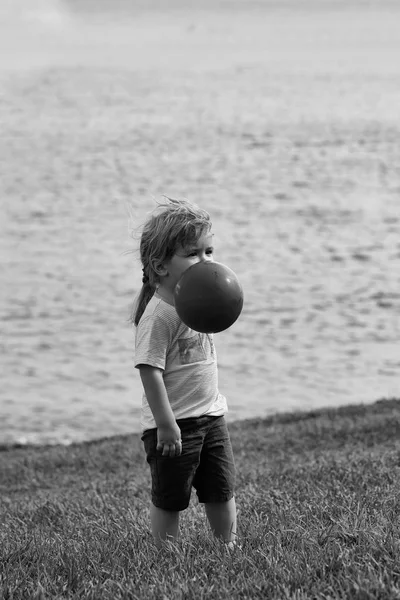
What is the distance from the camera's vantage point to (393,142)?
38531 millimetres

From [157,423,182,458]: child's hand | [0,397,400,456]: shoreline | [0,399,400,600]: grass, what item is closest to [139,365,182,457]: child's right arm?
[157,423,182,458]: child's hand

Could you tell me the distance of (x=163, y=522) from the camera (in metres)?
4.54

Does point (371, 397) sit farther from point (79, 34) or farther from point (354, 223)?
point (79, 34)

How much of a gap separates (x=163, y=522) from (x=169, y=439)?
0.46 metres

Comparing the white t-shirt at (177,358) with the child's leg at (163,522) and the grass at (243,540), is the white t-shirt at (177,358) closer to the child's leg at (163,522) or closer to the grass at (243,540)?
the child's leg at (163,522)

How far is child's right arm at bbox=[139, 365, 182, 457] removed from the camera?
170 inches

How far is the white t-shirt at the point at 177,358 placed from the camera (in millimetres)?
4434

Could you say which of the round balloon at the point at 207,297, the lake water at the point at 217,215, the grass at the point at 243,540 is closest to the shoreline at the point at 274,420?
the lake water at the point at 217,215

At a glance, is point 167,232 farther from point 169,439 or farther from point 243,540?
point 243,540

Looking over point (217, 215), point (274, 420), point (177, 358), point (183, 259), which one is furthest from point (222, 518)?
point (217, 215)

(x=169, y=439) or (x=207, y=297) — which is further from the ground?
(x=207, y=297)

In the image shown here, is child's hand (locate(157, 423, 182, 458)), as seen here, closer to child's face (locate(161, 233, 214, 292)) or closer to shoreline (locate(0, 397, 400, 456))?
child's face (locate(161, 233, 214, 292))

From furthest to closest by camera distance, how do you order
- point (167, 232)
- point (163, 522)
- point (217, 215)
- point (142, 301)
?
point (217, 215)
point (142, 301)
point (163, 522)
point (167, 232)

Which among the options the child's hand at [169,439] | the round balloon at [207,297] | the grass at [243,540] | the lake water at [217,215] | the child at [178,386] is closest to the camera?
the grass at [243,540]
